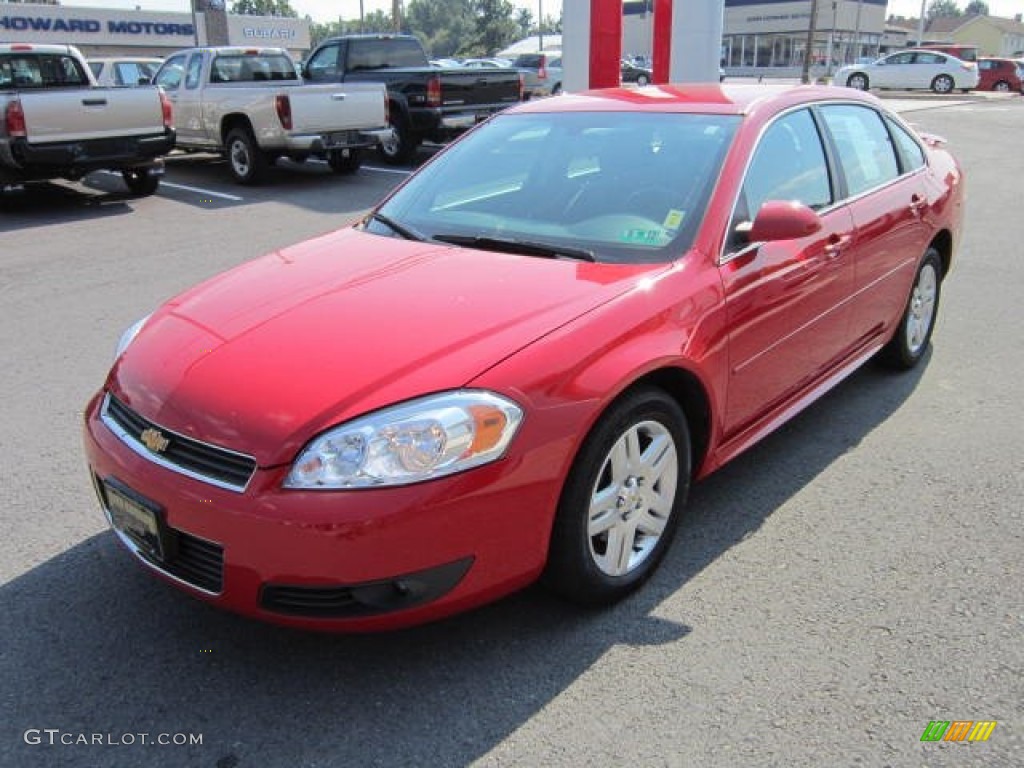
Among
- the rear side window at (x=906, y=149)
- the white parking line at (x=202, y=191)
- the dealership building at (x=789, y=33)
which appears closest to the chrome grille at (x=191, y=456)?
the rear side window at (x=906, y=149)

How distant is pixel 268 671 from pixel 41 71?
10.8 meters

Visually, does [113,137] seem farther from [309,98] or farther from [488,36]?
[488,36]

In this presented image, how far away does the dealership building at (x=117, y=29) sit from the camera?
133 ft

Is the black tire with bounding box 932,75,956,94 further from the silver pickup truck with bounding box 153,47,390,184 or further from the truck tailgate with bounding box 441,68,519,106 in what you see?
the silver pickup truck with bounding box 153,47,390,184

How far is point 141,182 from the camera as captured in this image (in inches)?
463

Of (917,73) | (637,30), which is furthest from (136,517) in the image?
(637,30)

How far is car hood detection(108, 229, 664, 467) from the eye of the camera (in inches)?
95.7

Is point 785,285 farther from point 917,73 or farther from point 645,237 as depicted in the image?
point 917,73

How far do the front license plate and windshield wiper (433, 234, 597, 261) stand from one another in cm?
154

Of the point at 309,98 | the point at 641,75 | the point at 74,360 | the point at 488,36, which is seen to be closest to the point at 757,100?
the point at 74,360

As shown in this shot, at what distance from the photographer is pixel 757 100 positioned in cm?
375

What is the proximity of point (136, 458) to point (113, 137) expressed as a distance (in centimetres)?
918

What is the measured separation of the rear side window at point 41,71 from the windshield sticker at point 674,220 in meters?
10.3

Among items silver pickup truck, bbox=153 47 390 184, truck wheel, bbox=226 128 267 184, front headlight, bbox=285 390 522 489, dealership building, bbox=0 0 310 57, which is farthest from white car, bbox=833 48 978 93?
front headlight, bbox=285 390 522 489
